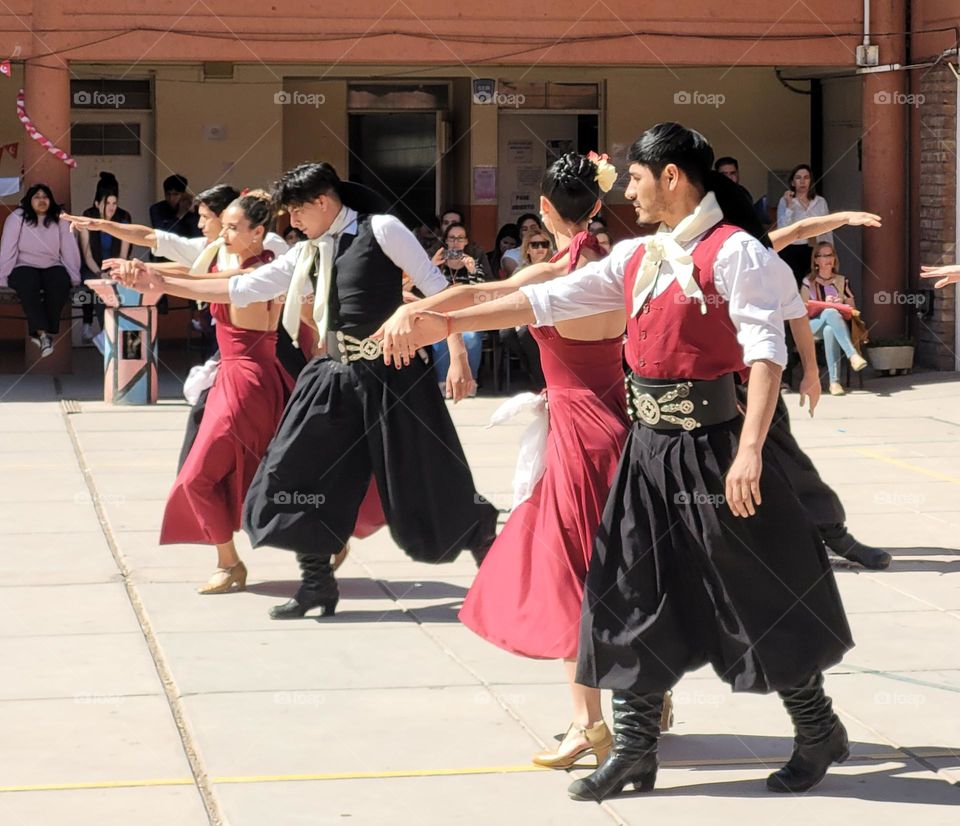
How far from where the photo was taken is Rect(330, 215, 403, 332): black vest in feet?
22.8

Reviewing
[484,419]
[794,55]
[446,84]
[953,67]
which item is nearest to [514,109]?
[446,84]

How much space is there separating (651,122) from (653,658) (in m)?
14.9

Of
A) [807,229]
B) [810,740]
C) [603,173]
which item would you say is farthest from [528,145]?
[810,740]

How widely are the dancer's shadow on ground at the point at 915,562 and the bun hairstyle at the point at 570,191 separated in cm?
299

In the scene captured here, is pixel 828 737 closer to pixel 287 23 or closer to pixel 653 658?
pixel 653 658

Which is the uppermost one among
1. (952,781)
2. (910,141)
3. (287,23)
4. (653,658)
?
(287,23)

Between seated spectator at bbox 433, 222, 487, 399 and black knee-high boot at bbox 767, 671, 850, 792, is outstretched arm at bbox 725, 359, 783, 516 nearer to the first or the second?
black knee-high boot at bbox 767, 671, 850, 792

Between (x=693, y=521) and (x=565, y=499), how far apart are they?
0.52m

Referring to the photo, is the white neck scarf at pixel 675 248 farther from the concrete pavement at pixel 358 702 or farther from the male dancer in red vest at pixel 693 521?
the concrete pavement at pixel 358 702

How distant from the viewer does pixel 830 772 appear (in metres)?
5.02

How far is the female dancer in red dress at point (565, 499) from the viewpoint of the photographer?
5047mm

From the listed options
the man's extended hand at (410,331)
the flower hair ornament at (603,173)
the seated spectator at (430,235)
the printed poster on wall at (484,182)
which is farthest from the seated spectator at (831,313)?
the man's extended hand at (410,331)

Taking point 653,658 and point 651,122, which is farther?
point 651,122

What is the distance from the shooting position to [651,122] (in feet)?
62.4
